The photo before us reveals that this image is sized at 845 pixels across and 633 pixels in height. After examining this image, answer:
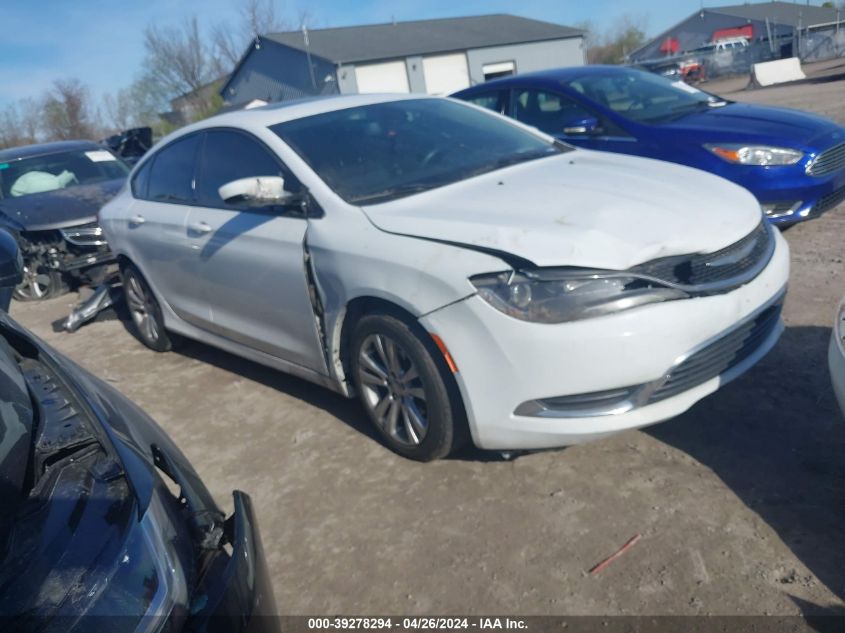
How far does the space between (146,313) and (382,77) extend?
109ft

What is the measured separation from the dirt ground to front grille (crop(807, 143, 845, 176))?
1744 mm

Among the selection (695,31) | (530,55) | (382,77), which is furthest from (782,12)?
(382,77)

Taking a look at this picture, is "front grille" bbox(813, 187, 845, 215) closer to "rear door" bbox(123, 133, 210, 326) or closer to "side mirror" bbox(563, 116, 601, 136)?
"side mirror" bbox(563, 116, 601, 136)

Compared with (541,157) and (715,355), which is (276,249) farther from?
(715,355)

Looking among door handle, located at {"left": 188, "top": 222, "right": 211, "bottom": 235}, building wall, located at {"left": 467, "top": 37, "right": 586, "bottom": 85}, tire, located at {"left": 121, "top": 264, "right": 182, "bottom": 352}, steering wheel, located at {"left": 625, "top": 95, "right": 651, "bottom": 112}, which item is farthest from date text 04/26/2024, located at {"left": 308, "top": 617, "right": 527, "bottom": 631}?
building wall, located at {"left": 467, "top": 37, "right": 586, "bottom": 85}

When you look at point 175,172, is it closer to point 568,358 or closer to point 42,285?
point 568,358

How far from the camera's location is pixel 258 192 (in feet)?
12.0

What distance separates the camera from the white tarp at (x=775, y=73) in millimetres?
28100

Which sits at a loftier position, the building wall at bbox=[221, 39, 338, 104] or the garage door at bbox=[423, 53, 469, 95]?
the building wall at bbox=[221, 39, 338, 104]

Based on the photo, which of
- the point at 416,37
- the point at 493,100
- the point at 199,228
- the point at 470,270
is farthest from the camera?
the point at 416,37

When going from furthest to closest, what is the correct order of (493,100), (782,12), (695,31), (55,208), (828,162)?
(695,31) → (782,12) → (55,208) → (493,100) → (828,162)

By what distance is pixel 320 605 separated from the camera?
275 cm

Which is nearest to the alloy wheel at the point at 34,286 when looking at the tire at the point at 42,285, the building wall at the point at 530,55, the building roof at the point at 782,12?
the tire at the point at 42,285

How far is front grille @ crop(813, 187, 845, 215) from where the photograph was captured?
18.5 ft
